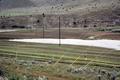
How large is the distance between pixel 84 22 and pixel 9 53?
182ft

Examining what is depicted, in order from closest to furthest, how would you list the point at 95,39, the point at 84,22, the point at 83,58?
the point at 83,58, the point at 95,39, the point at 84,22

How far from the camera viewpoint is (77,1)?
161 metres

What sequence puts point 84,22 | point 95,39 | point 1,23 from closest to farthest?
point 95,39, point 84,22, point 1,23

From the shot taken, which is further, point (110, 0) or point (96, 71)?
point (110, 0)

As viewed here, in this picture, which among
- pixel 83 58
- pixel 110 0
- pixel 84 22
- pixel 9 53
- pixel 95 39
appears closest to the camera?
pixel 83 58

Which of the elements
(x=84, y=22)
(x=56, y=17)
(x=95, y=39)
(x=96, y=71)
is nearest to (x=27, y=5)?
(x=56, y=17)

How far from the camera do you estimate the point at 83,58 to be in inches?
1555

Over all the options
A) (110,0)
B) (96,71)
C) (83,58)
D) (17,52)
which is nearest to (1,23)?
(110,0)

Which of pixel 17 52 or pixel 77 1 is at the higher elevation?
pixel 77 1

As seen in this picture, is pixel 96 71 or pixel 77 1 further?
pixel 77 1

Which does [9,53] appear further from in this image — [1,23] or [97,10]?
[97,10]

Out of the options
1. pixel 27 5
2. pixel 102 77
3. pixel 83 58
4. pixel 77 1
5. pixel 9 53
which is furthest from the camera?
pixel 27 5

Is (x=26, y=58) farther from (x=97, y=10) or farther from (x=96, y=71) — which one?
(x=97, y=10)

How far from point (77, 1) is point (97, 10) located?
49.4 metres
